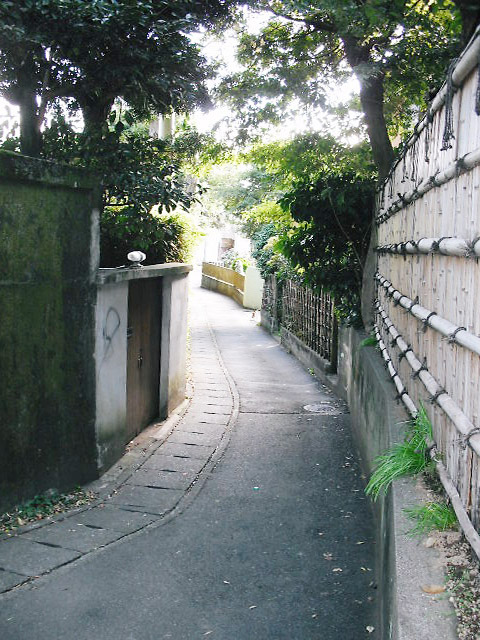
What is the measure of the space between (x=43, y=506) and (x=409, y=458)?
377 centimetres

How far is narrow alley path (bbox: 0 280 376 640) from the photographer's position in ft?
13.7

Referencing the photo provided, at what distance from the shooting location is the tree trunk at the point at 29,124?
7.40 metres

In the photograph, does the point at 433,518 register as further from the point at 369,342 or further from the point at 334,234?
the point at 334,234

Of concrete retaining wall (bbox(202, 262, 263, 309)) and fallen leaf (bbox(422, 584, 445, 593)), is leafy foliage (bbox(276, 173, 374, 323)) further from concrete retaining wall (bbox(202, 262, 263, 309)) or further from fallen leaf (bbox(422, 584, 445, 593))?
concrete retaining wall (bbox(202, 262, 263, 309))

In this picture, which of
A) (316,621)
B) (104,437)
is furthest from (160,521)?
(316,621)

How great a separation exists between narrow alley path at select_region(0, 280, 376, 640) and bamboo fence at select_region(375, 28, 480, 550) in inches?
57.5

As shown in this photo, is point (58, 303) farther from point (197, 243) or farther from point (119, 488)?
point (197, 243)

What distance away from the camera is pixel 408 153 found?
5.31m

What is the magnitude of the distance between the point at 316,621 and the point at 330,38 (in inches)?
339

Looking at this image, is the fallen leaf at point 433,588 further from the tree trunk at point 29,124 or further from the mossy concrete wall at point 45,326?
the tree trunk at point 29,124

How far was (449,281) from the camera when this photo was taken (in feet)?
10.9

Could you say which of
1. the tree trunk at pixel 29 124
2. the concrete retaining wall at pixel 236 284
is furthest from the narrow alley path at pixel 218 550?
the concrete retaining wall at pixel 236 284

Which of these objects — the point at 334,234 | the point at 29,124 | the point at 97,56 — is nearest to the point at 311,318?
the point at 334,234

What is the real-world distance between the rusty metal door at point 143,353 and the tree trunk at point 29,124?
199cm
